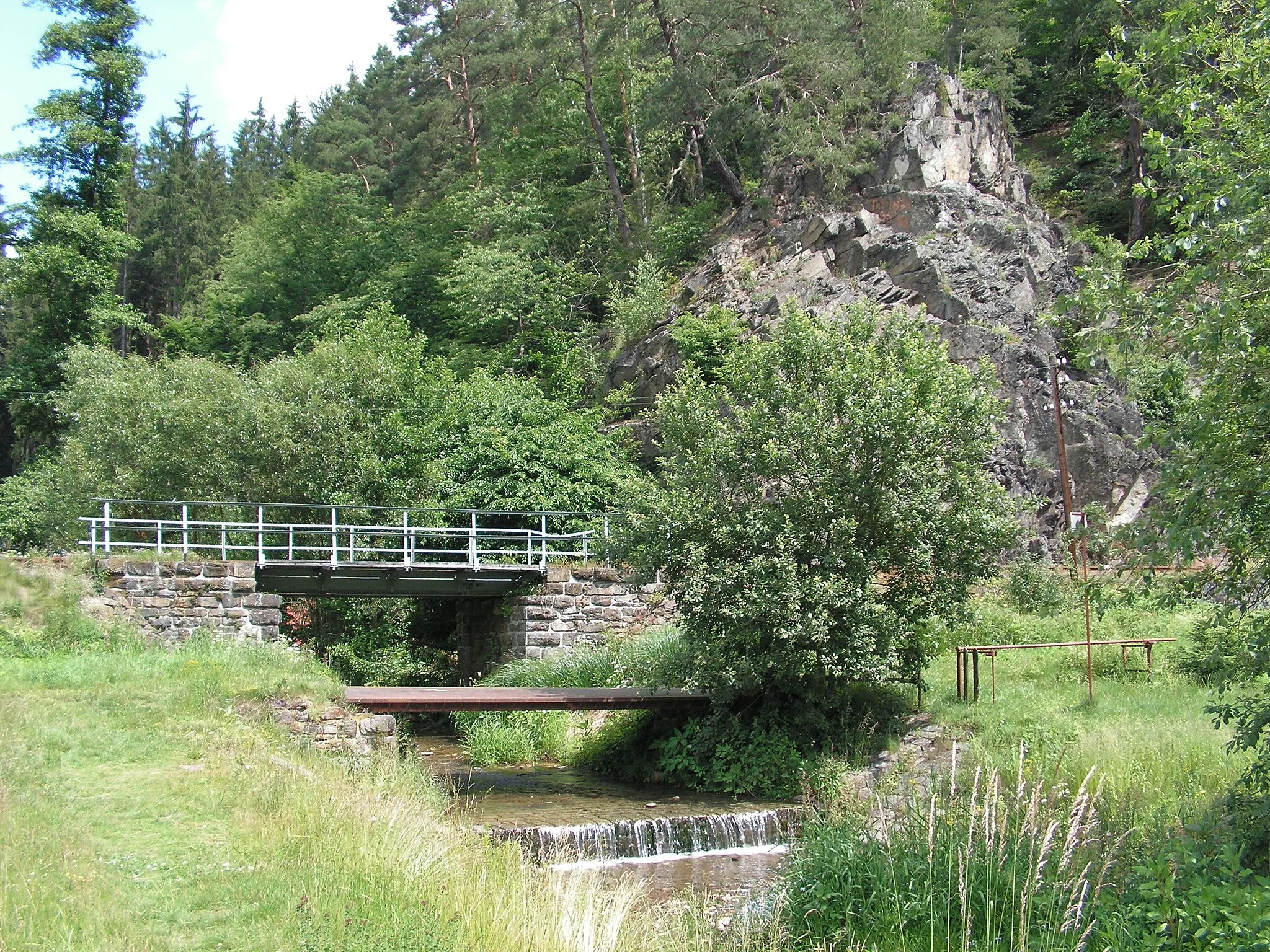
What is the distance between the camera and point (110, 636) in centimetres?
1789

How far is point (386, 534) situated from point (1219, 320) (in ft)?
68.8

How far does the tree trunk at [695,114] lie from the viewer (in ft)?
105

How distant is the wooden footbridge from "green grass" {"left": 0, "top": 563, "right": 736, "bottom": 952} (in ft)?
24.5

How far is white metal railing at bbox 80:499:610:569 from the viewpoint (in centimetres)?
2288

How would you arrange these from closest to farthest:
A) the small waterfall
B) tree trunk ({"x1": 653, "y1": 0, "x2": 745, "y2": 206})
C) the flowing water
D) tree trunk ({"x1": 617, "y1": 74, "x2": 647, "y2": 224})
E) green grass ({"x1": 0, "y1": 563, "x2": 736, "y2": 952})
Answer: green grass ({"x1": 0, "y1": 563, "x2": 736, "y2": 952})
the flowing water
the small waterfall
tree trunk ({"x1": 653, "y1": 0, "x2": 745, "y2": 206})
tree trunk ({"x1": 617, "y1": 74, "x2": 647, "y2": 224})

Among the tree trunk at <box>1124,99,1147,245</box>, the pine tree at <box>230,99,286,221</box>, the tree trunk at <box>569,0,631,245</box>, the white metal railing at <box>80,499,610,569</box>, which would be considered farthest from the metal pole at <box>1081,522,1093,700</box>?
the pine tree at <box>230,99,286,221</box>

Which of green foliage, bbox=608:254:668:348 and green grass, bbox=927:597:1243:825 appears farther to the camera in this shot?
green foliage, bbox=608:254:668:348

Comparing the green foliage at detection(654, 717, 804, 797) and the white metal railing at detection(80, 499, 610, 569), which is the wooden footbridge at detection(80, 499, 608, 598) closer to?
the white metal railing at detection(80, 499, 610, 569)

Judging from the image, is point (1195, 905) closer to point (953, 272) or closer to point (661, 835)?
point (661, 835)

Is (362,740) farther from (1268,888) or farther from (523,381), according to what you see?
(523,381)

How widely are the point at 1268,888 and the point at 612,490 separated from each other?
801 inches

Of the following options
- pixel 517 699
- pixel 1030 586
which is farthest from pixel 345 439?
pixel 1030 586

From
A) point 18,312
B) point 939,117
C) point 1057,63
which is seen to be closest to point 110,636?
point 939,117

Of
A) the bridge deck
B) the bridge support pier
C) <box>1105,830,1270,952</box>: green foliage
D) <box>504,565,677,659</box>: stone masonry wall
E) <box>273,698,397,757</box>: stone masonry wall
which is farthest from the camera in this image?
the bridge support pier
